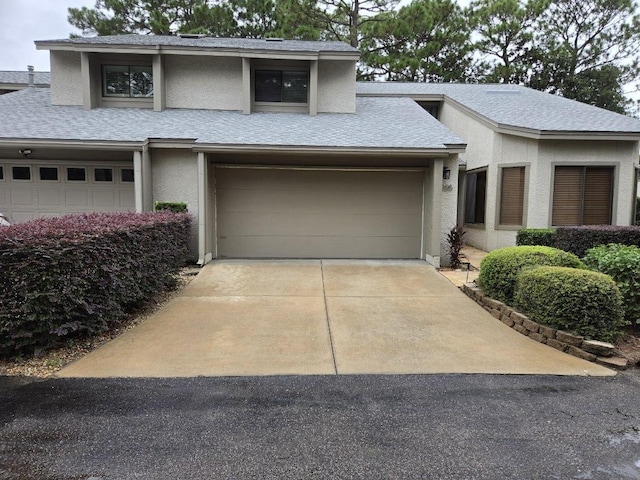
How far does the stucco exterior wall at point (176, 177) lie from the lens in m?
9.47

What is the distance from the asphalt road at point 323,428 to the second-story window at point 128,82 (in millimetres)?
10146

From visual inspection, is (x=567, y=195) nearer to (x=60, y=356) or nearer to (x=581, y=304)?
(x=581, y=304)

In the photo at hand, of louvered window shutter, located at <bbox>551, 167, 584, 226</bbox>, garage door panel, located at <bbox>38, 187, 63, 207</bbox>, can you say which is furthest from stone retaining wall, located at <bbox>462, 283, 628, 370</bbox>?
garage door panel, located at <bbox>38, 187, 63, 207</bbox>

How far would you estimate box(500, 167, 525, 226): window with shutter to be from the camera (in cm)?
1017

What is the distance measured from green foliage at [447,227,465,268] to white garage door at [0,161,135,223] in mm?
7654

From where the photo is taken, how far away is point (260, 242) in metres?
9.95

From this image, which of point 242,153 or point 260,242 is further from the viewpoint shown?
point 260,242

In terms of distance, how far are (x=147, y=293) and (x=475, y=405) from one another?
15.3 ft

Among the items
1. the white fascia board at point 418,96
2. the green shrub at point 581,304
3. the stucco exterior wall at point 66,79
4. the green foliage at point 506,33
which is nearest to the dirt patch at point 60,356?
the green shrub at point 581,304

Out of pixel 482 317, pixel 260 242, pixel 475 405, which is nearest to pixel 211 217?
pixel 260 242

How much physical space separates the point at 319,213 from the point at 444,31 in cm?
1691

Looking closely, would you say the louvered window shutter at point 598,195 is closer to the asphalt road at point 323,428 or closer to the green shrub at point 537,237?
the green shrub at point 537,237

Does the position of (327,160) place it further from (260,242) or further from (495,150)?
(495,150)

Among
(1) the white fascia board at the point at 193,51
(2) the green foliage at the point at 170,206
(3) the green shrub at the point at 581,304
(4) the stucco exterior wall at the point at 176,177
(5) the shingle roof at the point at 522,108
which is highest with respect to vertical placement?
(1) the white fascia board at the point at 193,51
